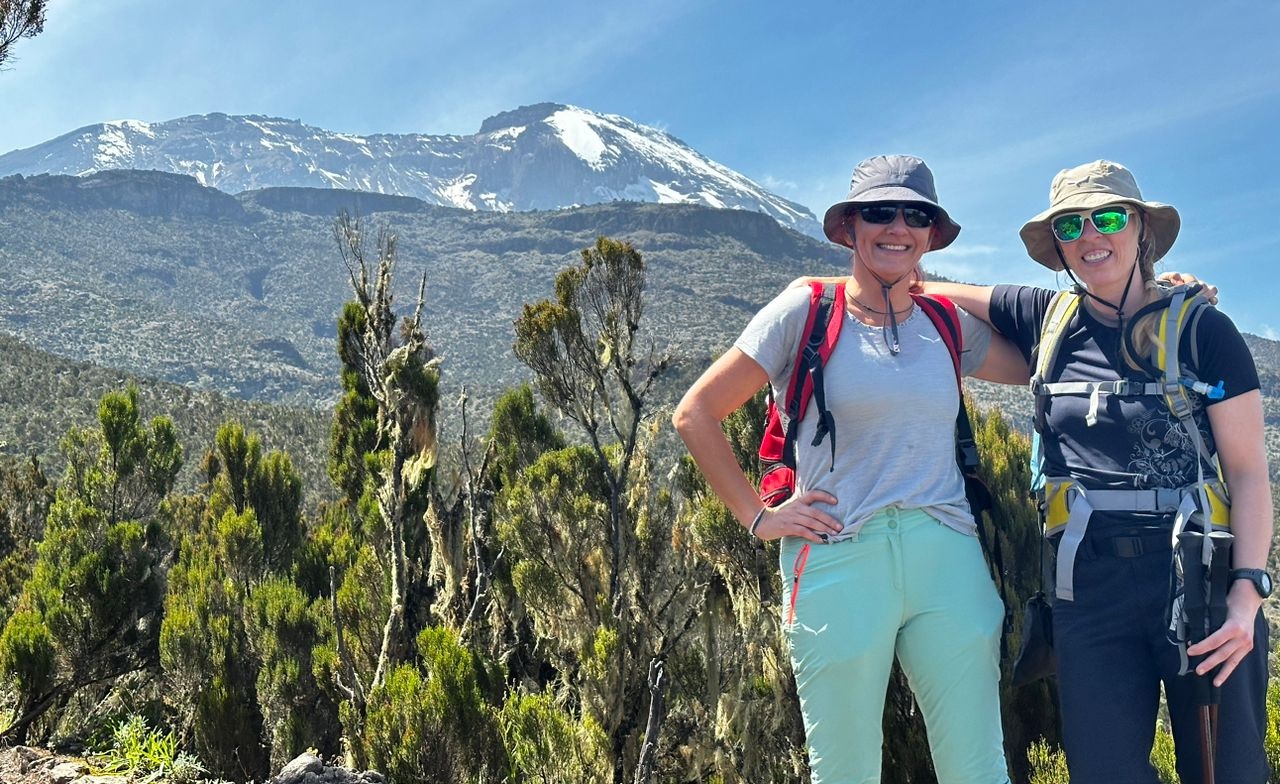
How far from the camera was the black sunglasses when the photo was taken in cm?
216

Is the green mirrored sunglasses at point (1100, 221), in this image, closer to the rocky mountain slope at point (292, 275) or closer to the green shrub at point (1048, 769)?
the green shrub at point (1048, 769)

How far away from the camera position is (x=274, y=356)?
85.7m

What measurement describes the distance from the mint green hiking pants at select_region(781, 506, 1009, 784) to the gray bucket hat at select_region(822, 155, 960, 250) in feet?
2.40

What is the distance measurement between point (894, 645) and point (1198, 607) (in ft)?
2.08

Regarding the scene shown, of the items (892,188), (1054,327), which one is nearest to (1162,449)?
(1054,327)

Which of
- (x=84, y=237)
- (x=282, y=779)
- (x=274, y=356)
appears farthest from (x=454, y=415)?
(x=84, y=237)

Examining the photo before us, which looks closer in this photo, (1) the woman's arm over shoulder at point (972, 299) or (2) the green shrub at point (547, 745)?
(1) the woman's arm over shoulder at point (972, 299)

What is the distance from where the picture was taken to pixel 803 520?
2.04m

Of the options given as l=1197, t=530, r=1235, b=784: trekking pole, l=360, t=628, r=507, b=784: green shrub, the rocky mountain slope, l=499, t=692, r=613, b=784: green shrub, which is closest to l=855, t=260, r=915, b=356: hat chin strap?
l=1197, t=530, r=1235, b=784: trekking pole

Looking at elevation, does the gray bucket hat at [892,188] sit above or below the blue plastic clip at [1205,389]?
above

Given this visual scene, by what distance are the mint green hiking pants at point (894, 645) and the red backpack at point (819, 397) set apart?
9.5 inches

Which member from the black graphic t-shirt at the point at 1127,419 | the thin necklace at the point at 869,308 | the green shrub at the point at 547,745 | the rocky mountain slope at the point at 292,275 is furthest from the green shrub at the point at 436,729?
the rocky mountain slope at the point at 292,275

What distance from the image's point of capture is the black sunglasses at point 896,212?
216 cm

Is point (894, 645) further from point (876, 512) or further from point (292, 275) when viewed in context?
point (292, 275)
